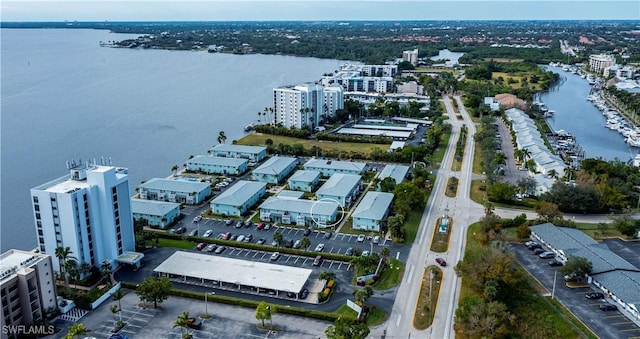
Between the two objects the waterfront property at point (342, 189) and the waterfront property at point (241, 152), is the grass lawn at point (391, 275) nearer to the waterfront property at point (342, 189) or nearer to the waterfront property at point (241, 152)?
→ the waterfront property at point (342, 189)

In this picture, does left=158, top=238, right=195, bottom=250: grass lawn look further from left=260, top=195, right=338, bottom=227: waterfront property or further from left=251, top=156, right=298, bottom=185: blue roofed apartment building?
left=251, top=156, right=298, bottom=185: blue roofed apartment building

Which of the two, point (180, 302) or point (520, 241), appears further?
point (520, 241)

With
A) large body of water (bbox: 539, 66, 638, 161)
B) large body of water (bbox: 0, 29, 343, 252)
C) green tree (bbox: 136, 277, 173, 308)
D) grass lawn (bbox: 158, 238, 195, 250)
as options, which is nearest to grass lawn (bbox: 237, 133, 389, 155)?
large body of water (bbox: 0, 29, 343, 252)

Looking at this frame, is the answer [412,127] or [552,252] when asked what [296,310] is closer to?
[552,252]

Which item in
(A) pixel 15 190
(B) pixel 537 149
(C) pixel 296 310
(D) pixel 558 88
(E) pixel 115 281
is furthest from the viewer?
(D) pixel 558 88

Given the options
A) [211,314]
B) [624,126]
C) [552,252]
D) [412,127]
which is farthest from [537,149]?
[211,314]

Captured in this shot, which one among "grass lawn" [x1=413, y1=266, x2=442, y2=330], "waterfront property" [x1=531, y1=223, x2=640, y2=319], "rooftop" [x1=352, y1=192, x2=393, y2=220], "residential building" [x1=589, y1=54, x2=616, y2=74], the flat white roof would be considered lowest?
"grass lawn" [x1=413, y1=266, x2=442, y2=330]

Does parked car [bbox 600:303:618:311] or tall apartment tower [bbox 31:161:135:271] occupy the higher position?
tall apartment tower [bbox 31:161:135:271]
